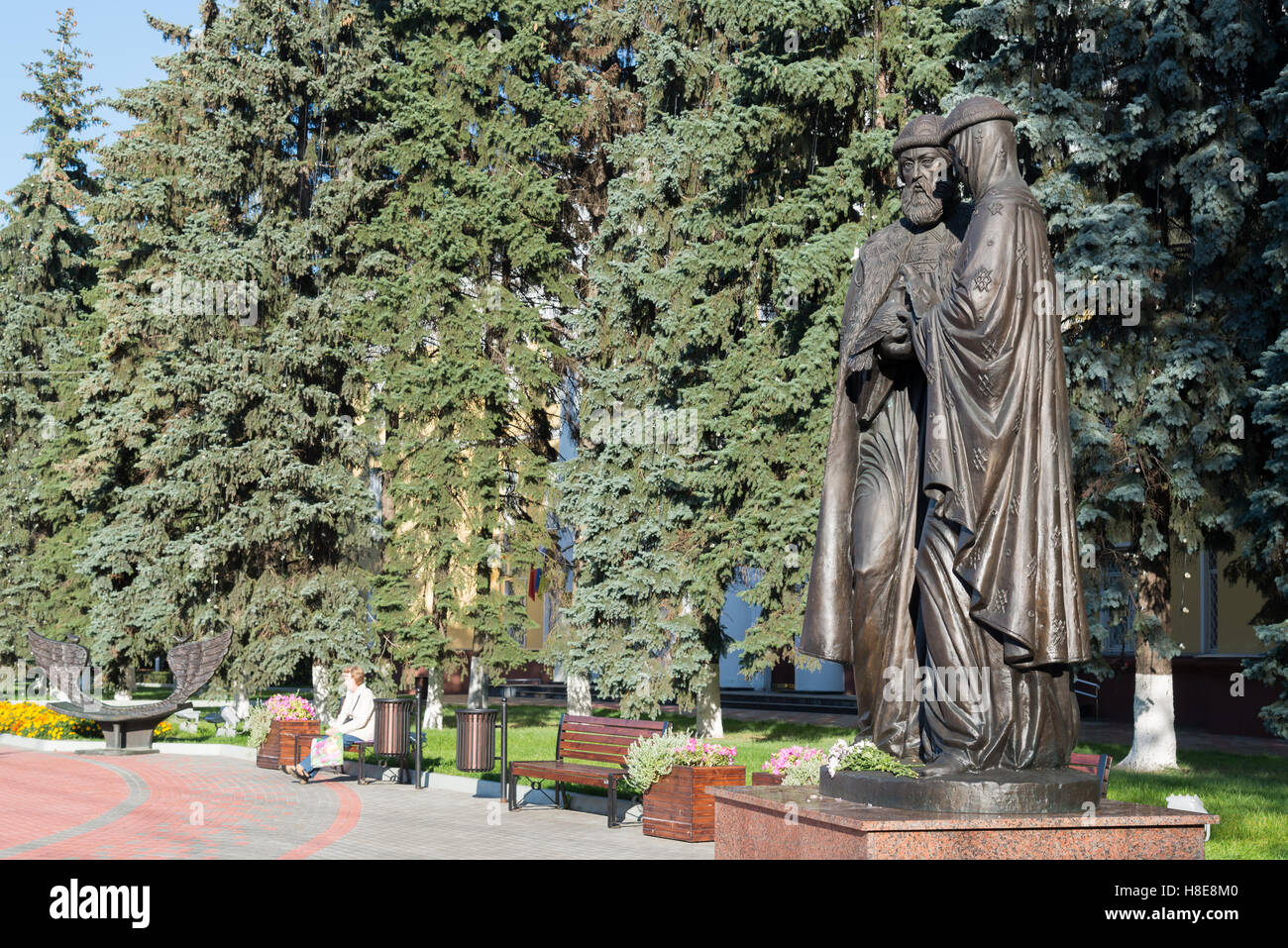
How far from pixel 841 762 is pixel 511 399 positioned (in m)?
18.8

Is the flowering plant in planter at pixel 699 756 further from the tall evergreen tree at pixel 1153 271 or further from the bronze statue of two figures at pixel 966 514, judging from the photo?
the tall evergreen tree at pixel 1153 271

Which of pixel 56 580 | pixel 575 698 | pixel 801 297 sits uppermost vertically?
pixel 801 297

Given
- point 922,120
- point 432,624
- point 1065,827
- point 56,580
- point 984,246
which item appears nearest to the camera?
point 1065,827

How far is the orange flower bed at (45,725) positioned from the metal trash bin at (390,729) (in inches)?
299

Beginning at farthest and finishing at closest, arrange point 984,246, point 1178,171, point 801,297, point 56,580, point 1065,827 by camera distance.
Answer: point 56,580
point 801,297
point 1178,171
point 984,246
point 1065,827

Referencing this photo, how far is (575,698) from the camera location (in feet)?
80.2

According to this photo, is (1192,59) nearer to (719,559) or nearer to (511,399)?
(719,559)

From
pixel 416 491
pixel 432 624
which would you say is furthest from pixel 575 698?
pixel 416 491

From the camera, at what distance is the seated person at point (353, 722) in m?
15.0

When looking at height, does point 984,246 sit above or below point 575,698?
above

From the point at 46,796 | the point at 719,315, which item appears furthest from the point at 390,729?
the point at 719,315

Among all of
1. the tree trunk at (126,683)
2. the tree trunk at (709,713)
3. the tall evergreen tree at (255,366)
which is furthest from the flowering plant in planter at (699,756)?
the tree trunk at (126,683)

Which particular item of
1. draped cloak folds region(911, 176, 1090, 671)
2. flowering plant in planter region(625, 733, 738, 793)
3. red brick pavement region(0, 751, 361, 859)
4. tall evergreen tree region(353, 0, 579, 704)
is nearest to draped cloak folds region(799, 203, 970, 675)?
draped cloak folds region(911, 176, 1090, 671)

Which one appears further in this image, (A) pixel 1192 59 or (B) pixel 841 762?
(A) pixel 1192 59
